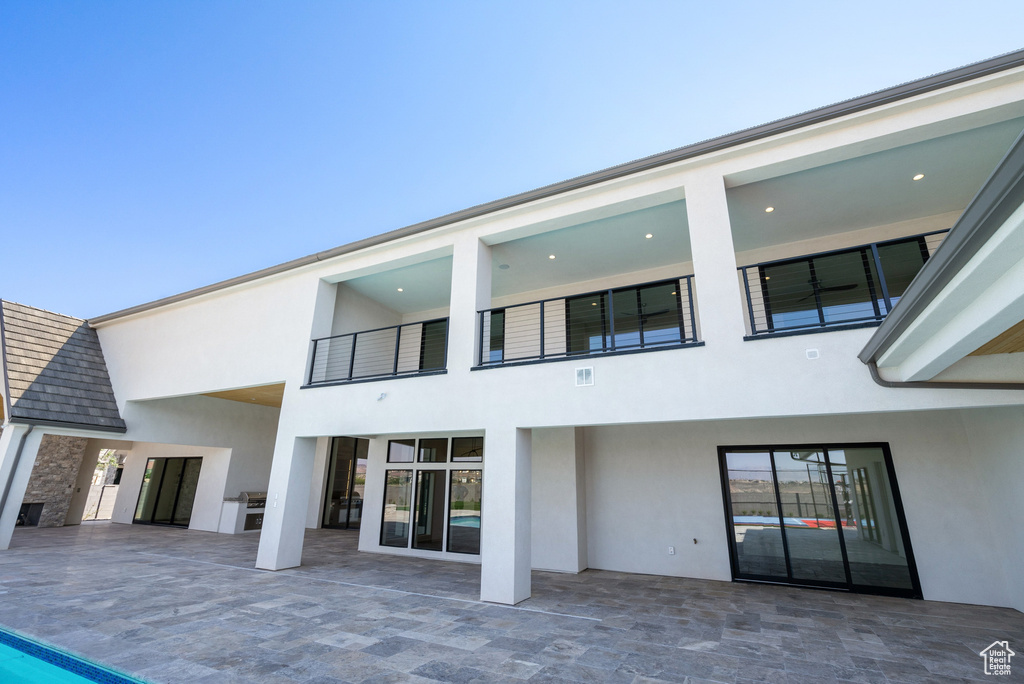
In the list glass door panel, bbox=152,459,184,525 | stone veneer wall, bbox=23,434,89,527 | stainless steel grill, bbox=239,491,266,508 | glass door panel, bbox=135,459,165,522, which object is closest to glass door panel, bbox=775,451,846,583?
stainless steel grill, bbox=239,491,266,508

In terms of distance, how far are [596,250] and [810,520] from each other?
5.39 meters

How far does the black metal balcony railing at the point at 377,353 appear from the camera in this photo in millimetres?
8383

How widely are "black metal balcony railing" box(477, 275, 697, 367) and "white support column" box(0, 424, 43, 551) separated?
31.6 feet

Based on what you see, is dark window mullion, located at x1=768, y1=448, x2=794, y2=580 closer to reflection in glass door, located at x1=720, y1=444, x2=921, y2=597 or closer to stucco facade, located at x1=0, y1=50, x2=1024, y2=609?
reflection in glass door, located at x1=720, y1=444, x2=921, y2=597

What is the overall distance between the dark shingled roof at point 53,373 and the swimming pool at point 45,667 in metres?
7.25

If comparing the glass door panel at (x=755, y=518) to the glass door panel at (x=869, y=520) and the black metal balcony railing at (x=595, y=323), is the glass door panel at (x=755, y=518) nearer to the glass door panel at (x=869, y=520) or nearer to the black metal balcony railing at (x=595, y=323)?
the glass door panel at (x=869, y=520)

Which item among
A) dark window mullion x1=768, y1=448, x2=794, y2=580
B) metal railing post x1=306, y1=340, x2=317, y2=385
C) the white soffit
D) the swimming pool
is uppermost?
metal railing post x1=306, y1=340, x2=317, y2=385

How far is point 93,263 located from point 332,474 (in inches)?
956

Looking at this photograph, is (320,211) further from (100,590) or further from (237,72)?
→ (100,590)

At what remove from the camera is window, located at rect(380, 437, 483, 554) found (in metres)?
8.73

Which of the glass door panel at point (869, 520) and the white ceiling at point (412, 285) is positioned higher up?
the white ceiling at point (412, 285)

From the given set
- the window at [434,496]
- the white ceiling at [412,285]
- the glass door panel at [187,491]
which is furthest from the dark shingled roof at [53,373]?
the window at [434,496]

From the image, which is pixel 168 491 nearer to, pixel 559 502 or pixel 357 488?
pixel 357 488

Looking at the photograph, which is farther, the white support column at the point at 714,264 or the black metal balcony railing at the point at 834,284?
the black metal balcony railing at the point at 834,284
